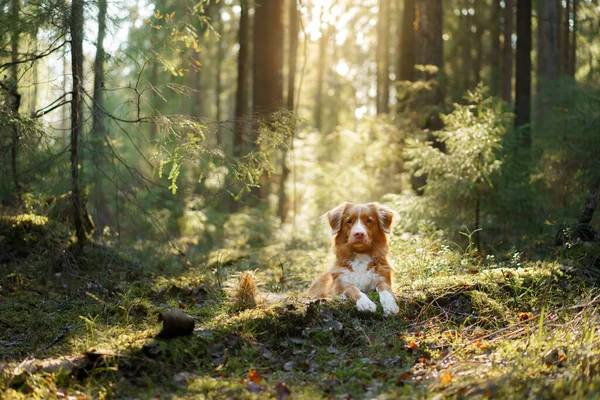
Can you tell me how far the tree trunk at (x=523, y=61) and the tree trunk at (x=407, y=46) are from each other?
260 centimetres

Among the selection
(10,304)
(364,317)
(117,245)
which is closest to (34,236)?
(117,245)

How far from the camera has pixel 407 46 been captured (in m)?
15.3

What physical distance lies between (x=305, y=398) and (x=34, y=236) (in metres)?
Result: 6.02

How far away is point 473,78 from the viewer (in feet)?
83.3

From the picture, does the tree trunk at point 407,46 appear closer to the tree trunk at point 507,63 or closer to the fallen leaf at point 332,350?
the tree trunk at point 507,63

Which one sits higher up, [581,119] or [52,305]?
[581,119]

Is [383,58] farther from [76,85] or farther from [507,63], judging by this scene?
[76,85]

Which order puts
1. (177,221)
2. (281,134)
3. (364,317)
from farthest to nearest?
(177,221), (281,134), (364,317)

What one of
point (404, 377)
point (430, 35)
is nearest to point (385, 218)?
point (404, 377)

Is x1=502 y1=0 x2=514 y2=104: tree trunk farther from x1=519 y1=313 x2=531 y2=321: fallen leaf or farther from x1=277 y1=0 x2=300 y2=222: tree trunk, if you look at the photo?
x1=519 y1=313 x2=531 y2=321: fallen leaf

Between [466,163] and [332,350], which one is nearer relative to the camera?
[332,350]

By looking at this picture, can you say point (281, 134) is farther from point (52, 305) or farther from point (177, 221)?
point (177, 221)

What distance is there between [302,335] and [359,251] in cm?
157

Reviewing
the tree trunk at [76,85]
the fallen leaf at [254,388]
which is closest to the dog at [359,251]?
the fallen leaf at [254,388]
